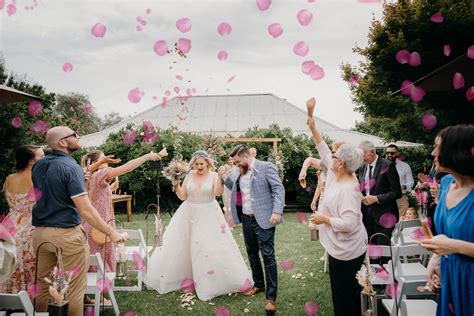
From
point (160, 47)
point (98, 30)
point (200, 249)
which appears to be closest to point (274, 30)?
point (160, 47)

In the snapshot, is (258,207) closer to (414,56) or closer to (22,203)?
(22,203)

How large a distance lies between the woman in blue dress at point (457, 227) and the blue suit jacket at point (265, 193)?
2.47 m

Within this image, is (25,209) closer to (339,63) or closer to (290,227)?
(290,227)

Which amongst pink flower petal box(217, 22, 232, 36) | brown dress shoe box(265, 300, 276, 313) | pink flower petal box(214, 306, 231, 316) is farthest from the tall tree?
pink flower petal box(214, 306, 231, 316)

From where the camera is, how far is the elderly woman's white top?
10.4 feet

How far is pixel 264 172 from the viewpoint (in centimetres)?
477

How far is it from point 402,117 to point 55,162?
42.1 feet

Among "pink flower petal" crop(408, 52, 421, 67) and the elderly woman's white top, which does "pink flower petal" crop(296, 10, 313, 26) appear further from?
"pink flower petal" crop(408, 52, 421, 67)

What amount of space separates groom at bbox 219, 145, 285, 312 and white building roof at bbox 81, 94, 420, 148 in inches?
596

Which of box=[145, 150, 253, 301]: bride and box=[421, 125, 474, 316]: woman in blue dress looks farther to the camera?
box=[145, 150, 253, 301]: bride

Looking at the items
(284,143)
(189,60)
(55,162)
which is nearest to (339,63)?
(284,143)

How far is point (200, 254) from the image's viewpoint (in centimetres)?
522

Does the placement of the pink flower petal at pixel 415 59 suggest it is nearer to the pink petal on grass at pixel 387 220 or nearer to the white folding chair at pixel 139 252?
the pink petal on grass at pixel 387 220

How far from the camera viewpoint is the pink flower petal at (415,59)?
12.2 metres
